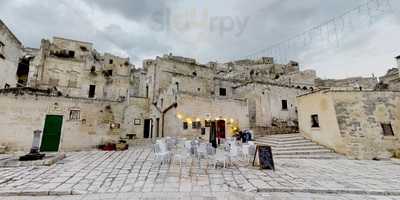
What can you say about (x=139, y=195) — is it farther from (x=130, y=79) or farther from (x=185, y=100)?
(x=130, y=79)

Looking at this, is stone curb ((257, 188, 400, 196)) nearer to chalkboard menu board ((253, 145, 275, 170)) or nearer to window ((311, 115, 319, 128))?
chalkboard menu board ((253, 145, 275, 170))

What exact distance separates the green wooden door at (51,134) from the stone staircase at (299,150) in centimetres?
1342

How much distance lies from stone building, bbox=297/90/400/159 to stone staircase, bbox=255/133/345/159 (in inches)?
23.5

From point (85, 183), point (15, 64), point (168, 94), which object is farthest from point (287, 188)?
point (15, 64)

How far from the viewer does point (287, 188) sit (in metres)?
5.16

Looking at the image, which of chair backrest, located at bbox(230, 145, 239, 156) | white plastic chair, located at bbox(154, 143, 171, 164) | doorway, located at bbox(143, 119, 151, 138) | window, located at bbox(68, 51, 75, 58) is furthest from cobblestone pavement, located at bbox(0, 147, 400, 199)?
window, located at bbox(68, 51, 75, 58)

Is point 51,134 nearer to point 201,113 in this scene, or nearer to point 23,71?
point 201,113

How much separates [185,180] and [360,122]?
11.3 meters

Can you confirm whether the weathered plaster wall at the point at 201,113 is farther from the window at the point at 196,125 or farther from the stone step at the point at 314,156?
the stone step at the point at 314,156

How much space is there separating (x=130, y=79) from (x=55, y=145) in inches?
684

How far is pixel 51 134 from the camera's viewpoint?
474 inches

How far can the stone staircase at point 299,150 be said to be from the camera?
1055cm

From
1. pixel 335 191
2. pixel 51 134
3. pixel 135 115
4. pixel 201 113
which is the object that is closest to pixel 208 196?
pixel 335 191

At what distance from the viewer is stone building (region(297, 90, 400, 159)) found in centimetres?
1078
